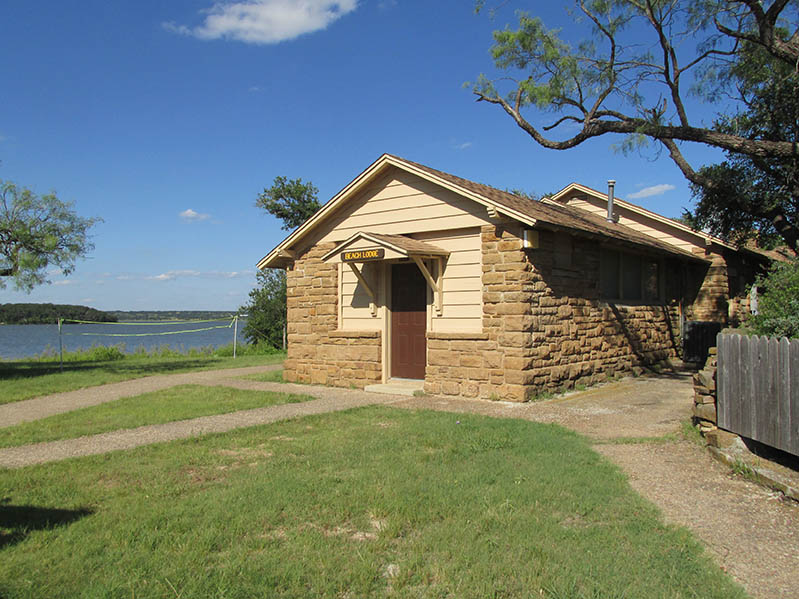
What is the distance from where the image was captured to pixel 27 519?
15.1 feet

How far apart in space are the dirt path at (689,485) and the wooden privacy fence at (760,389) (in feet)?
1.57

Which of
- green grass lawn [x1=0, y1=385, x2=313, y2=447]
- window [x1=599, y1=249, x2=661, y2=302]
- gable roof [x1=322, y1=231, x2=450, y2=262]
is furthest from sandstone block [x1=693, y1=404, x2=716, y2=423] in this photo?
green grass lawn [x1=0, y1=385, x2=313, y2=447]

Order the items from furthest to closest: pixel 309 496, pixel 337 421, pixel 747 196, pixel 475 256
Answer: pixel 747 196 < pixel 475 256 < pixel 337 421 < pixel 309 496

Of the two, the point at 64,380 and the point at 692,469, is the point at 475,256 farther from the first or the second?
the point at 64,380

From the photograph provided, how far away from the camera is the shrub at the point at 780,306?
20.5 feet

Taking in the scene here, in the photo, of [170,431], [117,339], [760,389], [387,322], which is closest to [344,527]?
[760,389]

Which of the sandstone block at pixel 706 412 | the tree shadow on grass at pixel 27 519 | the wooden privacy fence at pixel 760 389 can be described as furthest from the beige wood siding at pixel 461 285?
the tree shadow on grass at pixel 27 519

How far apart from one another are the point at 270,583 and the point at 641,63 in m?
13.1

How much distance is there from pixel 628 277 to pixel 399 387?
20.8 feet

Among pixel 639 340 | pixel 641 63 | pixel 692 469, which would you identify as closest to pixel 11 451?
pixel 692 469

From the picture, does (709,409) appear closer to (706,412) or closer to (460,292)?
(706,412)

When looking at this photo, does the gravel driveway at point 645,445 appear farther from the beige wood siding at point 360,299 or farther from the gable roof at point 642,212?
the gable roof at point 642,212

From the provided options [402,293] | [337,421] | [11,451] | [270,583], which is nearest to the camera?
[270,583]

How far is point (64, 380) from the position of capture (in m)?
14.5
